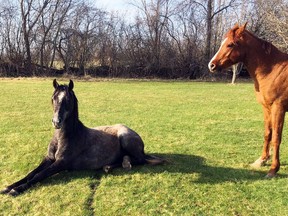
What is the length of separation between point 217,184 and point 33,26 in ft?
120

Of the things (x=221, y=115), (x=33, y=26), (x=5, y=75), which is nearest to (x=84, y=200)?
(x=221, y=115)

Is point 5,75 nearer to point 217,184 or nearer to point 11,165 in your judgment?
point 11,165

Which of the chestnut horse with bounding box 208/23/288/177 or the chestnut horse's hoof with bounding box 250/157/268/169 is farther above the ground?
the chestnut horse with bounding box 208/23/288/177

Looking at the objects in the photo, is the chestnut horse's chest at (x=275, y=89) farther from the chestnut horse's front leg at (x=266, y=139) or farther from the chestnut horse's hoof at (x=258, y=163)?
the chestnut horse's hoof at (x=258, y=163)

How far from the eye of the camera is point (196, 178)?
17.4 ft

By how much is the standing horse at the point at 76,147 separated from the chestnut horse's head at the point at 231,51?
2084mm

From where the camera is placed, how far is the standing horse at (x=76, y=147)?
486 centimetres

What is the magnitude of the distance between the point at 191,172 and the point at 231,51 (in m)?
2.30

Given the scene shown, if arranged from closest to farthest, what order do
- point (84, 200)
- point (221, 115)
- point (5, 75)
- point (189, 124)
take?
point (84, 200)
point (189, 124)
point (221, 115)
point (5, 75)

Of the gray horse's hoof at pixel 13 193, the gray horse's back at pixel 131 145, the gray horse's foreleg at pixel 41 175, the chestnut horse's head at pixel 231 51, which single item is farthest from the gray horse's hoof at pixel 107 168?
the chestnut horse's head at pixel 231 51

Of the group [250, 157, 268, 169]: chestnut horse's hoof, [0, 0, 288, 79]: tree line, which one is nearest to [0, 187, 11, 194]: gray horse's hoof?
[250, 157, 268, 169]: chestnut horse's hoof

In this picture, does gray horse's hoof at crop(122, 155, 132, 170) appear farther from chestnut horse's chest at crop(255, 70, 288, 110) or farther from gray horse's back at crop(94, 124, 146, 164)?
chestnut horse's chest at crop(255, 70, 288, 110)

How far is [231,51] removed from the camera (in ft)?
17.9

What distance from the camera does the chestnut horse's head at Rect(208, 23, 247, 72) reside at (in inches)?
214
